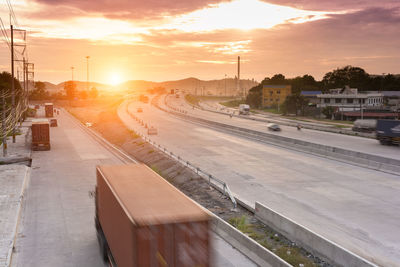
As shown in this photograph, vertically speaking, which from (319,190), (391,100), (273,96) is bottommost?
(319,190)

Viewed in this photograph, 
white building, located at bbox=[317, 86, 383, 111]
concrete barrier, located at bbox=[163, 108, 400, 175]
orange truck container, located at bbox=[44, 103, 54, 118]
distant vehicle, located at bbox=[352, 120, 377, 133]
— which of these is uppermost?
white building, located at bbox=[317, 86, 383, 111]

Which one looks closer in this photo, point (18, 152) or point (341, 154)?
point (341, 154)

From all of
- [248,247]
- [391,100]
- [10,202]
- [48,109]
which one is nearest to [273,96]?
[391,100]

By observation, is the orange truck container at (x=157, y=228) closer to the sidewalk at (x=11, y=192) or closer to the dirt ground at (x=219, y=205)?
the dirt ground at (x=219, y=205)

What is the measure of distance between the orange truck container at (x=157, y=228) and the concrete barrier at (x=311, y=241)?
6269 mm

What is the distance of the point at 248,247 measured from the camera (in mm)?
14398

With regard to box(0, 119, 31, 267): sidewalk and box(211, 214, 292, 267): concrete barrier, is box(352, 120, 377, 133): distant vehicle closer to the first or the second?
box(0, 119, 31, 267): sidewalk

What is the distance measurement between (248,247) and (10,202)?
46.9 ft

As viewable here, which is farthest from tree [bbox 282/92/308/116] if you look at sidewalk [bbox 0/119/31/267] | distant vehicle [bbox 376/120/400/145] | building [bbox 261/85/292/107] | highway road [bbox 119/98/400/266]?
sidewalk [bbox 0/119/31/267]

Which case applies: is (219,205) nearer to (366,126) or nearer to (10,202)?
(10,202)

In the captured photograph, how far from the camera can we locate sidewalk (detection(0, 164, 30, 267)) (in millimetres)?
15297

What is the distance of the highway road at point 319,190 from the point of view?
17.2 m

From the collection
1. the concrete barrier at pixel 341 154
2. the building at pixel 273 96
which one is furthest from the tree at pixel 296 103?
the concrete barrier at pixel 341 154

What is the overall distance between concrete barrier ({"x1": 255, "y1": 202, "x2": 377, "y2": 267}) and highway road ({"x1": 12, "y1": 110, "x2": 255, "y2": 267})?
103 inches
